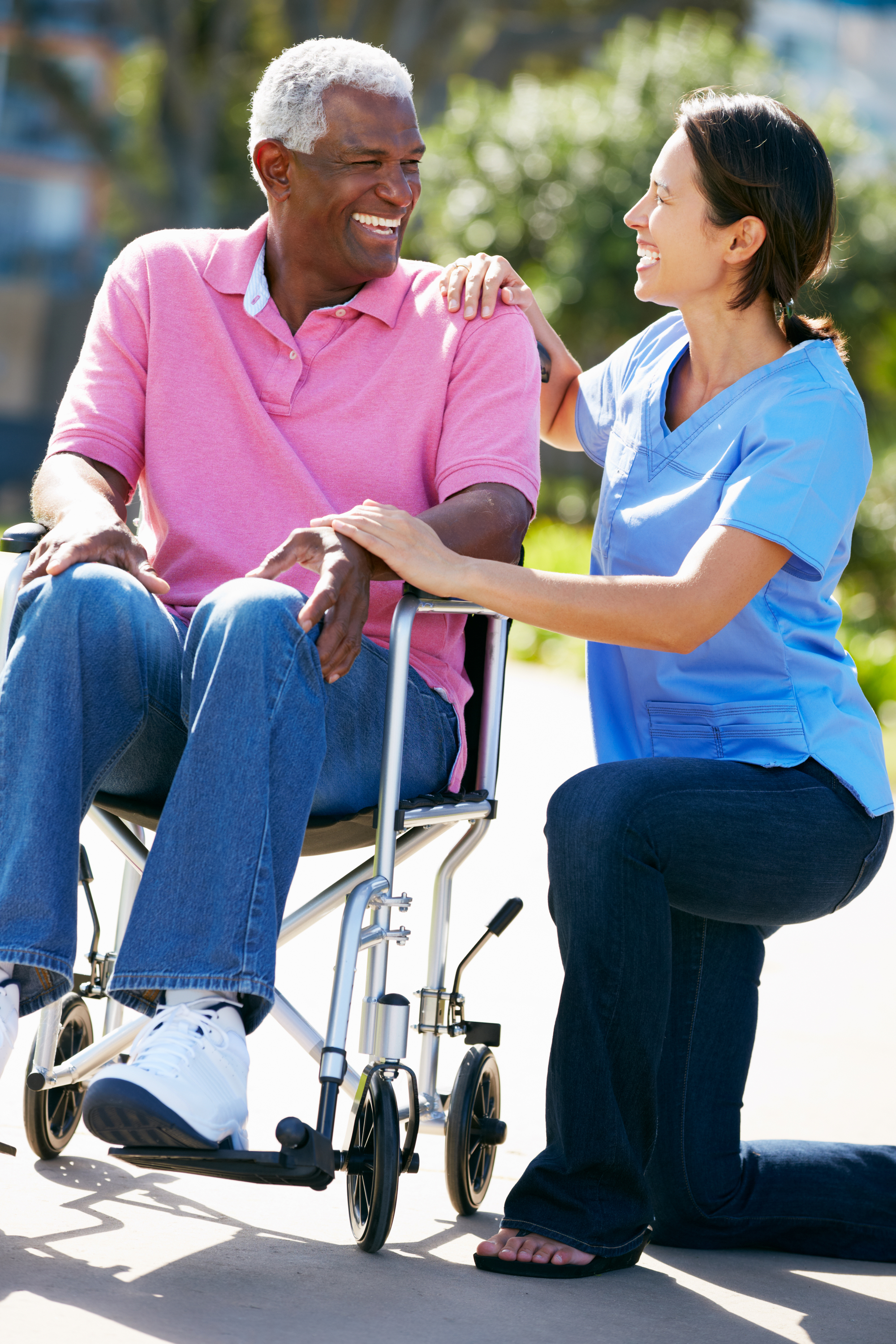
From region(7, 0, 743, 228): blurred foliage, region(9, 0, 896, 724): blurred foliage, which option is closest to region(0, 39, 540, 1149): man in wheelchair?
region(9, 0, 896, 724): blurred foliage

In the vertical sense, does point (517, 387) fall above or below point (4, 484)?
below

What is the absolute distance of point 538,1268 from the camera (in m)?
2.32

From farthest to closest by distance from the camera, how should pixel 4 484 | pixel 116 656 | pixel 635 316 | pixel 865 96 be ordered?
pixel 865 96 → pixel 4 484 → pixel 635 316 → pixel 116 656

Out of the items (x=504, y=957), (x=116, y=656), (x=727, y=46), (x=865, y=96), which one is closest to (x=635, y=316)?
(x=727, y=46)

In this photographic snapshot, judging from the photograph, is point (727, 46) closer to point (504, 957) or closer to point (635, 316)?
point (635, 316)

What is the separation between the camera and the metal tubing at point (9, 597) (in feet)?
7.74

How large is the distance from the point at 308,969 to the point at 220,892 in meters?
1.99

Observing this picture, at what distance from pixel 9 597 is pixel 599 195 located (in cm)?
978

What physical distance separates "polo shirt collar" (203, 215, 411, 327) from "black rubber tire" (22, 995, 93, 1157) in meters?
1.20

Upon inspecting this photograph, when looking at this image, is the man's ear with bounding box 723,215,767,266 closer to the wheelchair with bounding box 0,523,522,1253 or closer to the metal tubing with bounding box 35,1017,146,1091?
the wheelchair with bounding box 0,523,522,1253

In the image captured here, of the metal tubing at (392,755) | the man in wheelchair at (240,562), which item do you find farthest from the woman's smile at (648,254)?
the metal tubing at (392,755)

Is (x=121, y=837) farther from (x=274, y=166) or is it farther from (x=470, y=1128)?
(x=274, y=166)

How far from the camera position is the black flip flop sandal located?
2.32 meters

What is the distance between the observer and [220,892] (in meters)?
2.07
